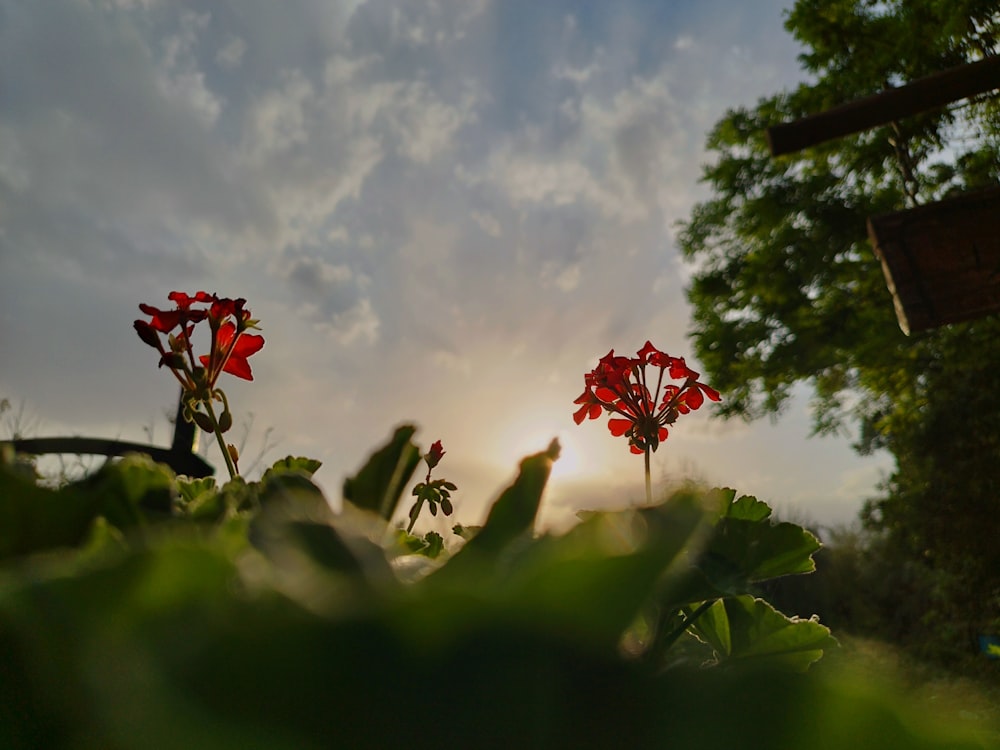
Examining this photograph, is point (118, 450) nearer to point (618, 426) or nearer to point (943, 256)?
point (618, 426)

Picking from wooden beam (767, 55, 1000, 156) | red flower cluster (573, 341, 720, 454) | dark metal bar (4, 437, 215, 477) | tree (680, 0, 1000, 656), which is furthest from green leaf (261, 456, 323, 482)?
tree (680, 0, 1000, 656)

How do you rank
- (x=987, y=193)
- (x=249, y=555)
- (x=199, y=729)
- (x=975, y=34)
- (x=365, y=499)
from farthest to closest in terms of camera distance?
(x=975, y=34)
(x=987, y=193)
(x=365, y=499)
(x=249, y=555)
(x=199, y=729)

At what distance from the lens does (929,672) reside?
11.0 meters

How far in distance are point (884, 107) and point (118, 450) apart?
13.6 ft

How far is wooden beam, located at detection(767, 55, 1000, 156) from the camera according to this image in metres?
3.42

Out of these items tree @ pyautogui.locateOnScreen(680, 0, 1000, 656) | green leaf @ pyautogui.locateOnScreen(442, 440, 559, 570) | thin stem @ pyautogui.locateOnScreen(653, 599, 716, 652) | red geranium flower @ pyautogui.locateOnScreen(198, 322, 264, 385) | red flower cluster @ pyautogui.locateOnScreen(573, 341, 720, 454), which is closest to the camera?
green leaf @ pyautogui.locateOnScreen(442, 440, 559, 570)

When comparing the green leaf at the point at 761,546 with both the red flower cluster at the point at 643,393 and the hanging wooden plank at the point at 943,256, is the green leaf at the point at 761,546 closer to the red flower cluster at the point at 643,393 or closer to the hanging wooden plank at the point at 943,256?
the red flower cluster at the point at 643,393

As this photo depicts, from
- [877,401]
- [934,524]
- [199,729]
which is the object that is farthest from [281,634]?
[877,401]

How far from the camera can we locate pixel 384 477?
1.28ft

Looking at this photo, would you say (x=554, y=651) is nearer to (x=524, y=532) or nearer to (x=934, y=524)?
(x=524, y=532)

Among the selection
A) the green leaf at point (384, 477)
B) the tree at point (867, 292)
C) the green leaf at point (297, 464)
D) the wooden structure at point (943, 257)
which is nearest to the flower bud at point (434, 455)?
the green leaf at point (297, 464)

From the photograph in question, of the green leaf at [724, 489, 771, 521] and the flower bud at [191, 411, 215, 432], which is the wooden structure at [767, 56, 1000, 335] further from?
the flower bud at [191, 411, 215, 432]

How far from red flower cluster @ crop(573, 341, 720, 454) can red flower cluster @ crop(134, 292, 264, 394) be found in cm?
92

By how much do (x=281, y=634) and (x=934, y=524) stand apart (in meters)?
13.2
